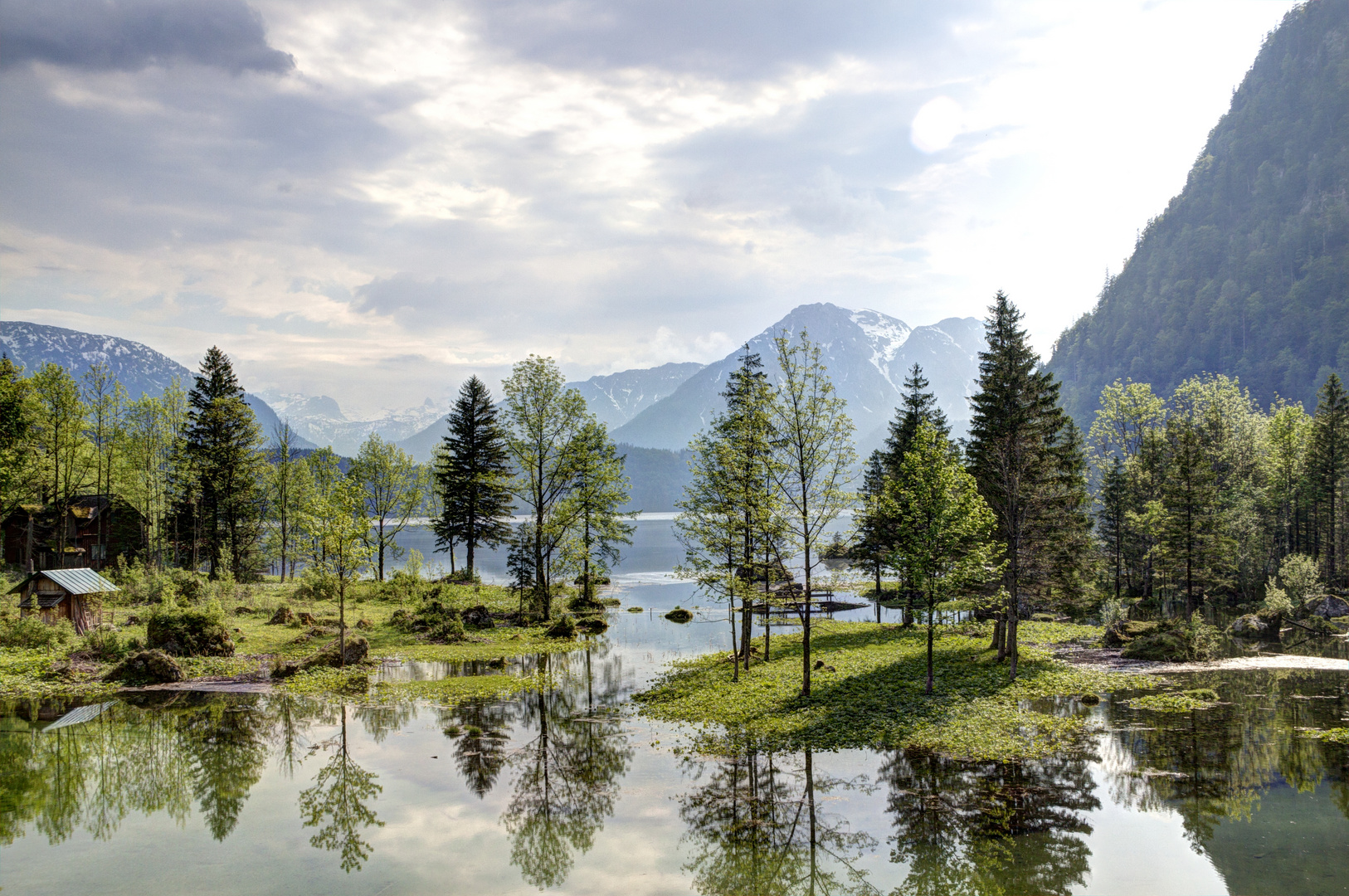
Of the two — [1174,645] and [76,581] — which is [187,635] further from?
[1174,645]

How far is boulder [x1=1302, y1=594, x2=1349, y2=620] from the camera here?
49.4 meters

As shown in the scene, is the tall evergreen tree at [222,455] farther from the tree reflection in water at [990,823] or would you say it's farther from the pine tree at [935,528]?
the tree reflection in water at [990,823]

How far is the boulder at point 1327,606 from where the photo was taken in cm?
4941

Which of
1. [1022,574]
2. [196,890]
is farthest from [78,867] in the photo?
[1022,574]

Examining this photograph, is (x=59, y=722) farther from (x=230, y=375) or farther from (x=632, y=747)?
(x=230, y=375)

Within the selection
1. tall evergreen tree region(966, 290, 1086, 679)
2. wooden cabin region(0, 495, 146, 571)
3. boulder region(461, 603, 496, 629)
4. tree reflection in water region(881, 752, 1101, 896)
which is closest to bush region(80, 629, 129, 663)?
boulder region(461, 603, 496, 629)

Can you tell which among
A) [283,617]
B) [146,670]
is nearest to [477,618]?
[283,617]

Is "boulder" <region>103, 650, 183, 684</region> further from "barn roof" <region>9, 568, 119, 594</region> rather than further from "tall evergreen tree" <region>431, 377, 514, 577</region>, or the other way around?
"tall evergreen tree" <region>431, 377, 514, 577</region>

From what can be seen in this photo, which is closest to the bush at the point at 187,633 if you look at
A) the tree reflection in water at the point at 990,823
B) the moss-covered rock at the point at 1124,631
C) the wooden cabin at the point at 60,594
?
the wooden cabin at the point at 60,594

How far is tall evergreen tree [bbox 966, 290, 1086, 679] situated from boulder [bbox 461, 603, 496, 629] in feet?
98.5

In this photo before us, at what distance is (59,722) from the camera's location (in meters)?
23.3

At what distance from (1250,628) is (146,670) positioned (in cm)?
6063

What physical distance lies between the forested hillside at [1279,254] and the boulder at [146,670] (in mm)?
198197

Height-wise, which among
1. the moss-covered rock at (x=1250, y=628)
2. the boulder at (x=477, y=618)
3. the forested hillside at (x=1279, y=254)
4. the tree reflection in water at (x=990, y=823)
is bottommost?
the moss-covered rock at (x=1250, y=628)
